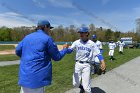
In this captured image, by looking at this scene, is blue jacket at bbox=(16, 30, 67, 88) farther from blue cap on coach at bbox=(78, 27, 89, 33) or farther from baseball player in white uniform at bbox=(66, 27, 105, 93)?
baseball player in white uniform at bbox=(66, 27, 105, 93)

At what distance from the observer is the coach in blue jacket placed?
17.8 feet

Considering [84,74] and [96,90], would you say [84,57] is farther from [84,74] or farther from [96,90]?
[96,90]

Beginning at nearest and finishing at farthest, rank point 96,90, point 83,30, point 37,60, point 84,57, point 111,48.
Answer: point 37,60 < point 83,30 < point 84,57 < point 96,90 < point 111,48

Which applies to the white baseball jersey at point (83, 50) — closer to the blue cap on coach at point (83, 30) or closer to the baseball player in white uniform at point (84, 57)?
the baseball player in white uniform at point (84, 57)

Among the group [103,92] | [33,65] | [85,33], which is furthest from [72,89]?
[33,65]

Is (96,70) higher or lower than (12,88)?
higher

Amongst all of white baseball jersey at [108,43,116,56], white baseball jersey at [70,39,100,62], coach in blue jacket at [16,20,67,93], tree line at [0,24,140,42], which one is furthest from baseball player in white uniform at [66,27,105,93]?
tree line at [0,24,140,42]

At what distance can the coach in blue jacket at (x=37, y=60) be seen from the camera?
5434mm

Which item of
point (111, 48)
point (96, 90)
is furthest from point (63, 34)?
point (96, 90)

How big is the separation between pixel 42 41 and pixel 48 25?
13.6 inches

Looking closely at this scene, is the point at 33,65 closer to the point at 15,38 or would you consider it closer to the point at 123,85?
the point at 123,85

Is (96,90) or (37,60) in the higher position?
(37,60)

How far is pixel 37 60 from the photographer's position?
544 cm

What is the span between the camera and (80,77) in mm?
8188
